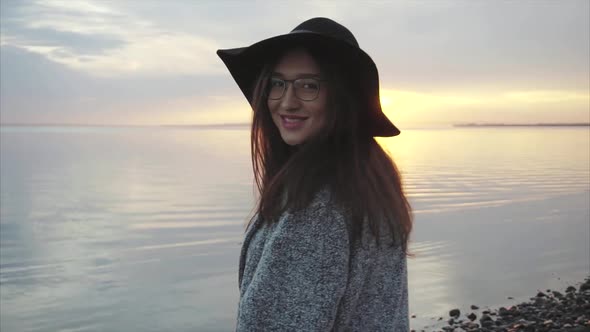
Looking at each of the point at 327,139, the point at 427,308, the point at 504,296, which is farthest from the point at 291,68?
the point at 504,296

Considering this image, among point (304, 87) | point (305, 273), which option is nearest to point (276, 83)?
point (304, 87)

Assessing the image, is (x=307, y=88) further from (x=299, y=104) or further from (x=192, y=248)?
(x=192, y=248)

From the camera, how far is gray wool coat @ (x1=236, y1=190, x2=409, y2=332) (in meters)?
1.59

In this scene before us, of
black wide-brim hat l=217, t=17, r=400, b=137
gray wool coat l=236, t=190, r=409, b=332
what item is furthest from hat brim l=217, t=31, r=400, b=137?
gray wool coat l=236, t=190, r=409, b=332

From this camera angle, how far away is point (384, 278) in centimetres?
177

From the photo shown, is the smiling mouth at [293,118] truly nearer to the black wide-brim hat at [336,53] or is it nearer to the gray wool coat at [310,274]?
the black wide-brim hat at [336,53]

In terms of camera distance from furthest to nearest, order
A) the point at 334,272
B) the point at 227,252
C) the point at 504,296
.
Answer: the point at 227,252, the point at 504,296, the point at 334,272

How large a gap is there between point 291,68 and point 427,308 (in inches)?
319

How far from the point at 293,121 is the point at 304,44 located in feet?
0.82

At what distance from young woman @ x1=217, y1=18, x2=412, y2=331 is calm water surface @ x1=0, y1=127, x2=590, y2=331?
73 cm

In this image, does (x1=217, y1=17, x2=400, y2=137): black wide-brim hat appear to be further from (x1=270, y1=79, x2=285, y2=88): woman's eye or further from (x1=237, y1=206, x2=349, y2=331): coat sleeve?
(x1=237, y1=206, x2=349, y2=331): coat sleeve

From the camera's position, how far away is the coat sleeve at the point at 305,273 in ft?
5.22

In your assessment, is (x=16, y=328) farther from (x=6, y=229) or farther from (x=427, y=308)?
(x=6, y=229)

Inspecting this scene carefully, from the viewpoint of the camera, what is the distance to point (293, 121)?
1.92 metres
